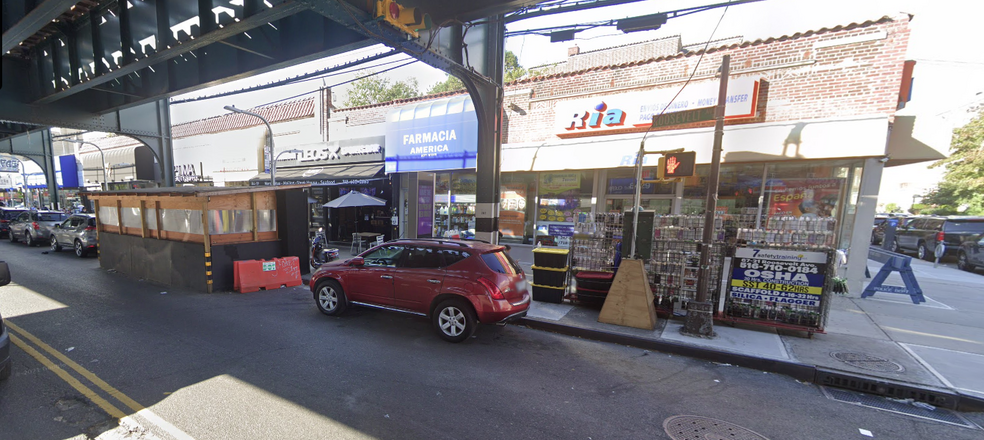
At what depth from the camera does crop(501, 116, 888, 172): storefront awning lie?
8.52m

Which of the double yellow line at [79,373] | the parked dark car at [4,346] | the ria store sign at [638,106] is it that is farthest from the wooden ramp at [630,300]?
the parked dark car at [4,346]

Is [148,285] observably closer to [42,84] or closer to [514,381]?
[42,84]

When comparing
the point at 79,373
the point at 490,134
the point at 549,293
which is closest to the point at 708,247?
the point at 549,293

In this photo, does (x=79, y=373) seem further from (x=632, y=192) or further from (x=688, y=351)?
(x=632, y=192)

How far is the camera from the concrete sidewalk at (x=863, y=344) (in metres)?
5.25

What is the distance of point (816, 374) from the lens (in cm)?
553

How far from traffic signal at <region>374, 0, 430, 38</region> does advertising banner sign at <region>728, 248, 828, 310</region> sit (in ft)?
22.5

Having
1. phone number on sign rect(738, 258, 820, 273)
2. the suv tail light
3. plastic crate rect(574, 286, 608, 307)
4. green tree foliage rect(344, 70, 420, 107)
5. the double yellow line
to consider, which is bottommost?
the double yellow line

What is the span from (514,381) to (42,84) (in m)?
16.3

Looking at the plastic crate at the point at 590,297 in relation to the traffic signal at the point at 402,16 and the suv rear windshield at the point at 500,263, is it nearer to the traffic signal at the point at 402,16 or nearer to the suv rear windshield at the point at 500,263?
the suv rear windshield at the point at 500,263

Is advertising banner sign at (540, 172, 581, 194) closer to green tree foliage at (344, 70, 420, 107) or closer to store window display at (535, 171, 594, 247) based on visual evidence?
store window display at (535, 171, 594, 247)

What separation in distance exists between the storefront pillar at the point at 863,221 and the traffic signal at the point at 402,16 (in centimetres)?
1003

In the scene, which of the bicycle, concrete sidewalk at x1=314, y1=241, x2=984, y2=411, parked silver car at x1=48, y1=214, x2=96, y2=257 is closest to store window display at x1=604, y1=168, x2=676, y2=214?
concrete sidewalk at x1=314, y1=241, x2=984, y2=411

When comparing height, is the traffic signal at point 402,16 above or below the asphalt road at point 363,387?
above
